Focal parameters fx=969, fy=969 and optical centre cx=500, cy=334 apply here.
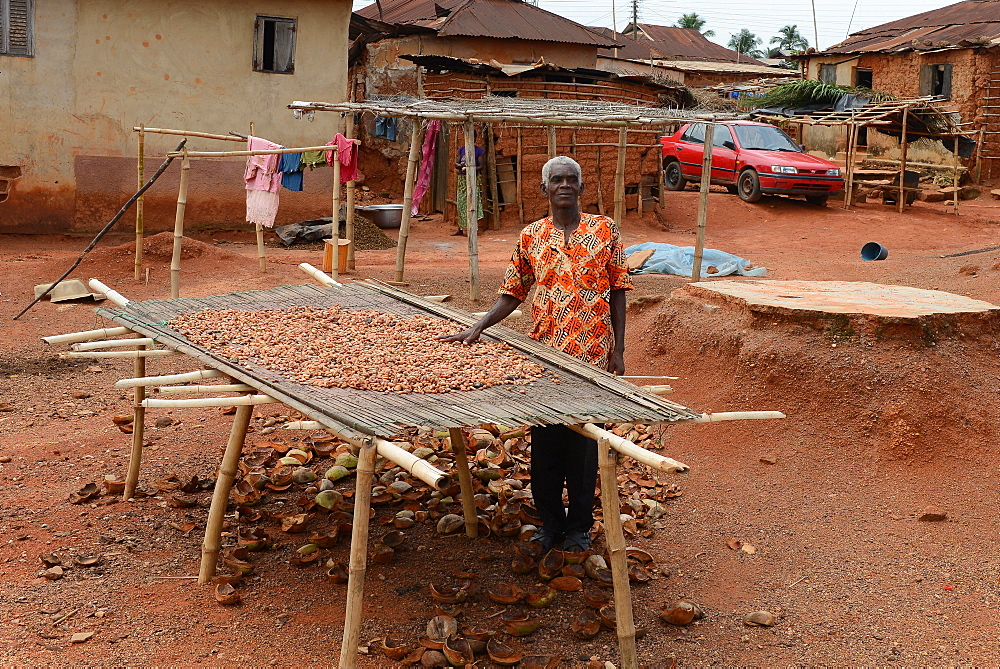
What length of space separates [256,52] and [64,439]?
859 centimetres

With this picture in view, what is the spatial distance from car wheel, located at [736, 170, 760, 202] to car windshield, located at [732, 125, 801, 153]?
23.4 inches

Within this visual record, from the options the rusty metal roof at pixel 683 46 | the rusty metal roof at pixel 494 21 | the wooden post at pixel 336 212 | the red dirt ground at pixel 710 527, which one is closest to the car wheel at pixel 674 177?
the rusty metal roof at pixel 494 21

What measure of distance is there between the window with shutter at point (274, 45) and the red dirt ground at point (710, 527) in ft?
21.5

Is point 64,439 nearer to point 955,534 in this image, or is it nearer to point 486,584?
point 486,584

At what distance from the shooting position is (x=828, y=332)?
5352mm

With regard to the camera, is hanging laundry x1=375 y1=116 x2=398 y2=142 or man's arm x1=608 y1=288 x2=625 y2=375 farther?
hanging laundry x1=375 y1=116 x2=398 y2=142

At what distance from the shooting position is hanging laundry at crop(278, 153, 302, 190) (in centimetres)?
993

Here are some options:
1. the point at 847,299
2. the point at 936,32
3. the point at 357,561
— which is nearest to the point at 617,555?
the point at 357,561

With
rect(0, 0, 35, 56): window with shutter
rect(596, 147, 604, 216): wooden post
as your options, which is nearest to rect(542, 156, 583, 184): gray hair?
rect(0, 0, 35, 56): window with shutter

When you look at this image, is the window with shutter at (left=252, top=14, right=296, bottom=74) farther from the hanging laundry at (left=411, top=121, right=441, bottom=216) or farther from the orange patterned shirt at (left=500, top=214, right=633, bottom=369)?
the orange patterned shirt at (left=500, top=214, right=633, bottom=369)

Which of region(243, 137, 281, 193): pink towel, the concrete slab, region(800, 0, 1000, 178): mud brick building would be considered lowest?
the concrete slab

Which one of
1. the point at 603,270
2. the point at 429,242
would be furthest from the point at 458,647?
the point at 429,242

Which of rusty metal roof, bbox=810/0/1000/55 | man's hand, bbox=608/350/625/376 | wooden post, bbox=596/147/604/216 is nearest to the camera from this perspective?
man's hand, bbox=608/350/625/376

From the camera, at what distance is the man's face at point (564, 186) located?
12.4 feet
